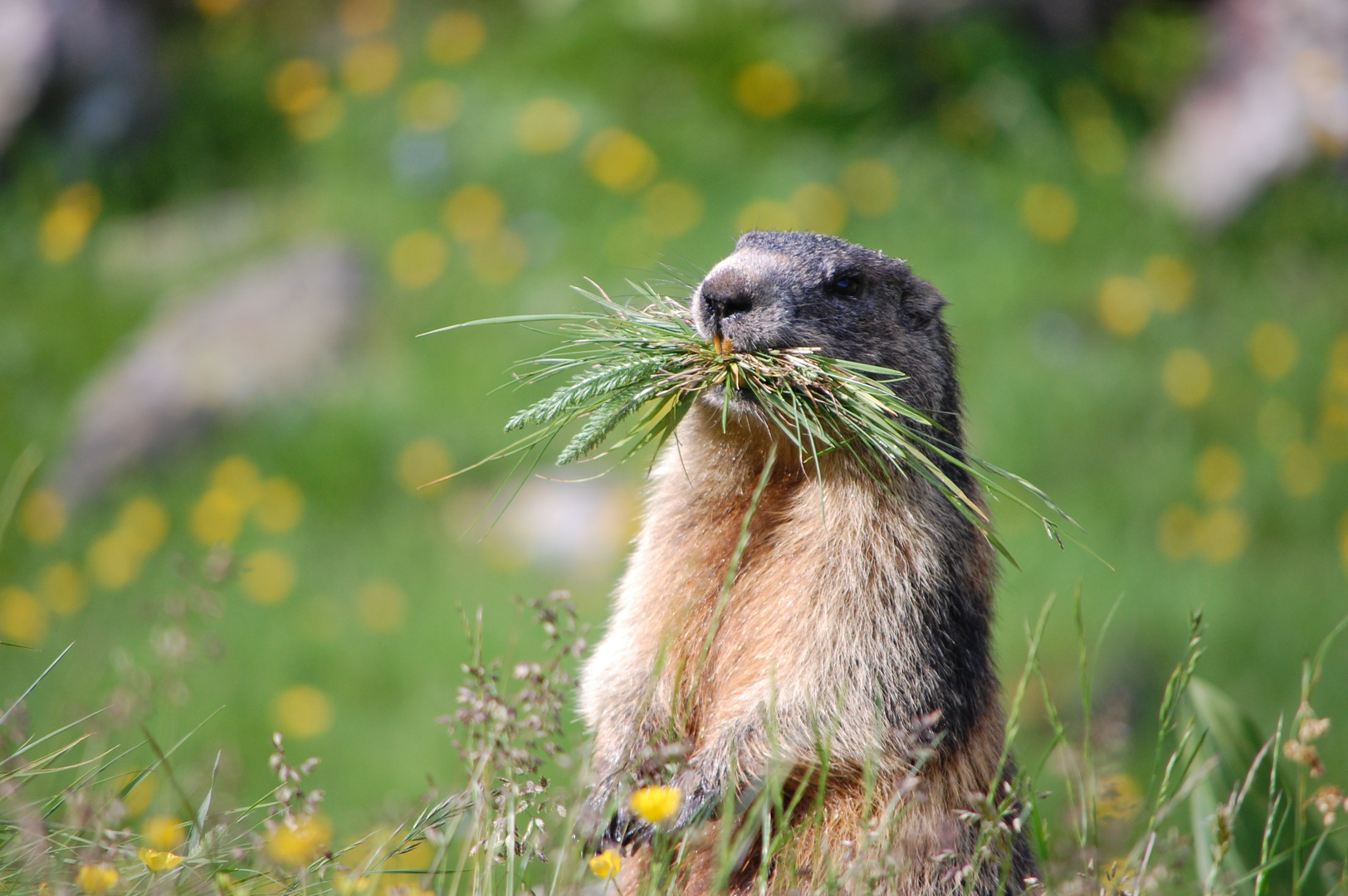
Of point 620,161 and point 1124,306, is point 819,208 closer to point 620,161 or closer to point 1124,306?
point 620,161

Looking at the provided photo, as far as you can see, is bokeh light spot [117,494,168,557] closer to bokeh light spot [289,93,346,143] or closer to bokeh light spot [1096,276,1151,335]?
bokeh light spot [289,93,346,143]

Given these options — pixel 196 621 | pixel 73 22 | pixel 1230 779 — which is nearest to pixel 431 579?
pixel 196 621

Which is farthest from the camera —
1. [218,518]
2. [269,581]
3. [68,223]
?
[68,223]

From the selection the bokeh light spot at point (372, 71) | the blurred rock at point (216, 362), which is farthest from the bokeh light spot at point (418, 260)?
the bokeh light spot at point (372, 71)

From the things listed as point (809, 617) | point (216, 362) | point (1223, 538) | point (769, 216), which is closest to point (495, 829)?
point (809, 617)

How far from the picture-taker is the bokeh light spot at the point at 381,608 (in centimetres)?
601

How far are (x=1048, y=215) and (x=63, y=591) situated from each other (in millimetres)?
6045

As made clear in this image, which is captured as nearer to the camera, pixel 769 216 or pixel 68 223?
pixel 769 216

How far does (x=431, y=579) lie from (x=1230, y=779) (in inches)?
162

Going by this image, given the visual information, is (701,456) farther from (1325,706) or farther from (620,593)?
(1325,706)

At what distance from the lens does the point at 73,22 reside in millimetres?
8312

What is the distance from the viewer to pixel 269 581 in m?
6.17

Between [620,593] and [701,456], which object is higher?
[701,456]

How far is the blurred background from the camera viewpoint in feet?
19.7
